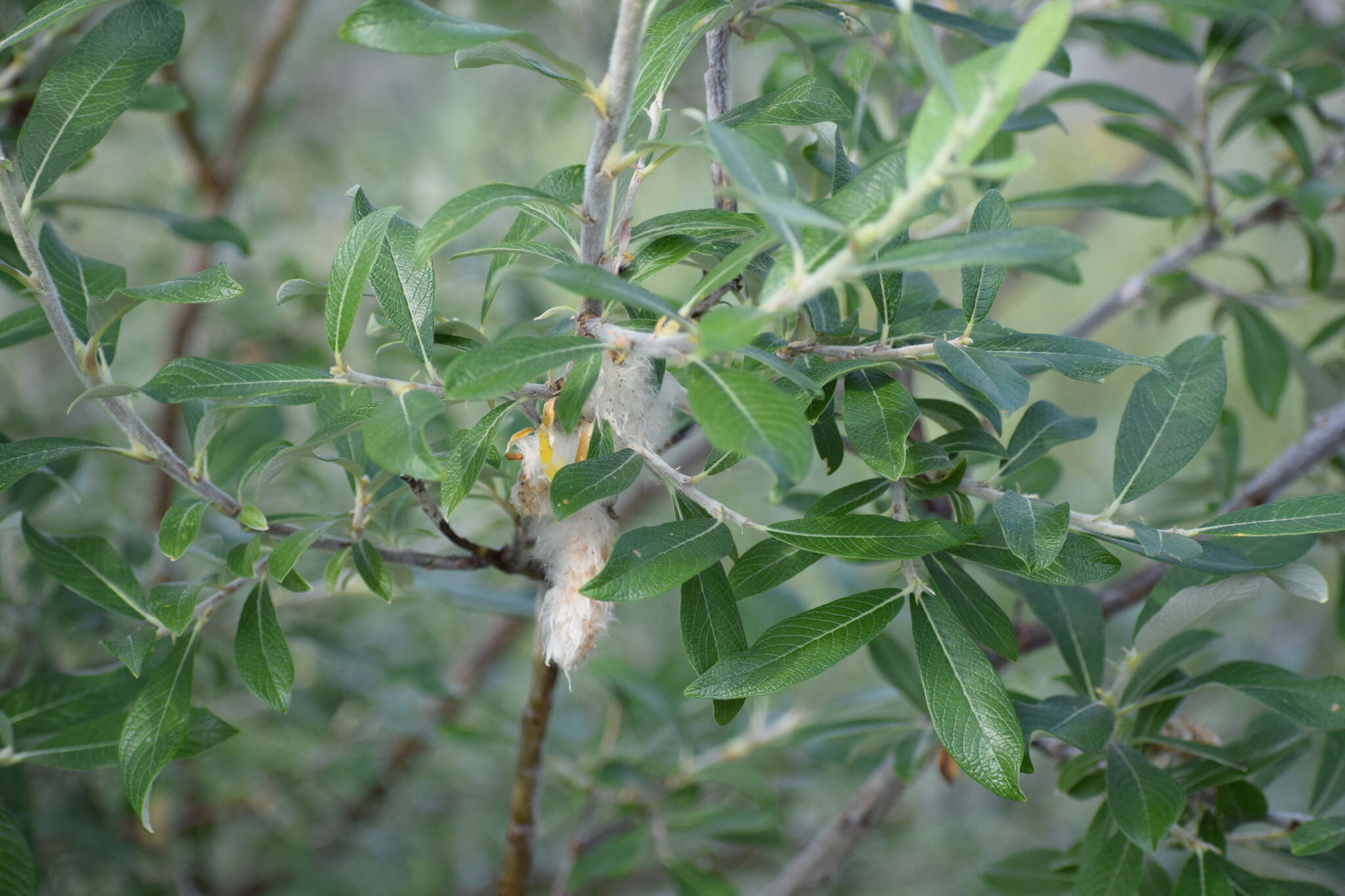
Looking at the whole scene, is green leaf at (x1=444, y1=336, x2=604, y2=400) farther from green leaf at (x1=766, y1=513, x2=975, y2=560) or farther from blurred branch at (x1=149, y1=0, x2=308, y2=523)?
blurred branch at (x1=149, y1=0, x2=308, y2=523)

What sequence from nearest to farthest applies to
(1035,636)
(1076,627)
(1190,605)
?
(1190,605), (1076,627), (1035,636)

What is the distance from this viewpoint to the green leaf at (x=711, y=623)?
48 centimetres

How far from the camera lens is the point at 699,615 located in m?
0.48

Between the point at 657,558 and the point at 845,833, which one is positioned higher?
the point at 657,558

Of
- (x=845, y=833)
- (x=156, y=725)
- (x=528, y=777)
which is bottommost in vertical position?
(x=845, y=833)

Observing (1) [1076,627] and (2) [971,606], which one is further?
(1) [1076,627]

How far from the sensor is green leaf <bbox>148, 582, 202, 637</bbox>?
0.49 metres

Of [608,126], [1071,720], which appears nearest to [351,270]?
[608,126]

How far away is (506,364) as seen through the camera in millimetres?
372

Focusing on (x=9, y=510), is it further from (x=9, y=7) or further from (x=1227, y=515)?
(x=1227, y=515)

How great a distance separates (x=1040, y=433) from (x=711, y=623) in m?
0.24

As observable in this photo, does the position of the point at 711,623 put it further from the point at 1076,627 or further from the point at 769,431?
the point at 1076,627

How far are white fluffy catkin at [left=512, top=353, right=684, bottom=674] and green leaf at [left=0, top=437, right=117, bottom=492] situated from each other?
0.76 feet

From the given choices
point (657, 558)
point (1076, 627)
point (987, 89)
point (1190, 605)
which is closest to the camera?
point (987, 89)
